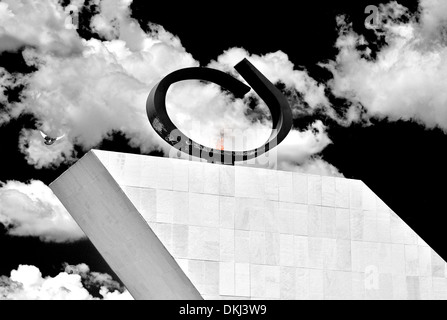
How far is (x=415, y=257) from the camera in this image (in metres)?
20.5

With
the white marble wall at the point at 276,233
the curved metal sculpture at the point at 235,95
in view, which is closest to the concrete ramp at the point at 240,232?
the white marble wall at the point at 276,233

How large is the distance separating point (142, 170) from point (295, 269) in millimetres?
4547

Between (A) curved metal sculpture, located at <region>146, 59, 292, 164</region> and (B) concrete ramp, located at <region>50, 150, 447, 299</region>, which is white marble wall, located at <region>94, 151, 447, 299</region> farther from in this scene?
(A) curved metal sculpture, located at <region>146, 59, 292, 164</region>

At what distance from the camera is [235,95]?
2000 cm

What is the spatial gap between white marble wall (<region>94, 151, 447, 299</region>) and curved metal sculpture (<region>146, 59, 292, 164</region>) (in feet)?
1.39

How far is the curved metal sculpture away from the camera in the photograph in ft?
61.1

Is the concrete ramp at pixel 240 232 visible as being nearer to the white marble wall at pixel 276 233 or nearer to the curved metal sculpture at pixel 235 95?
the white marble wall at pixel 276 233

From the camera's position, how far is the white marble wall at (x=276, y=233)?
17938mm

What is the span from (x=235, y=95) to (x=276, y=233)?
12.5 ft

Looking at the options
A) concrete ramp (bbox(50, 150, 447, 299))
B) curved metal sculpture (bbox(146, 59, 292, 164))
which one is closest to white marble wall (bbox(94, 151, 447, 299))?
concrete ramp (bbox(50, 150, 447, 299))

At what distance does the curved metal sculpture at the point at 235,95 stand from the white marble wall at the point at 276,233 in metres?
0.42

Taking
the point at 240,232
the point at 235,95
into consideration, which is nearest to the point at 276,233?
the point at 240,232
